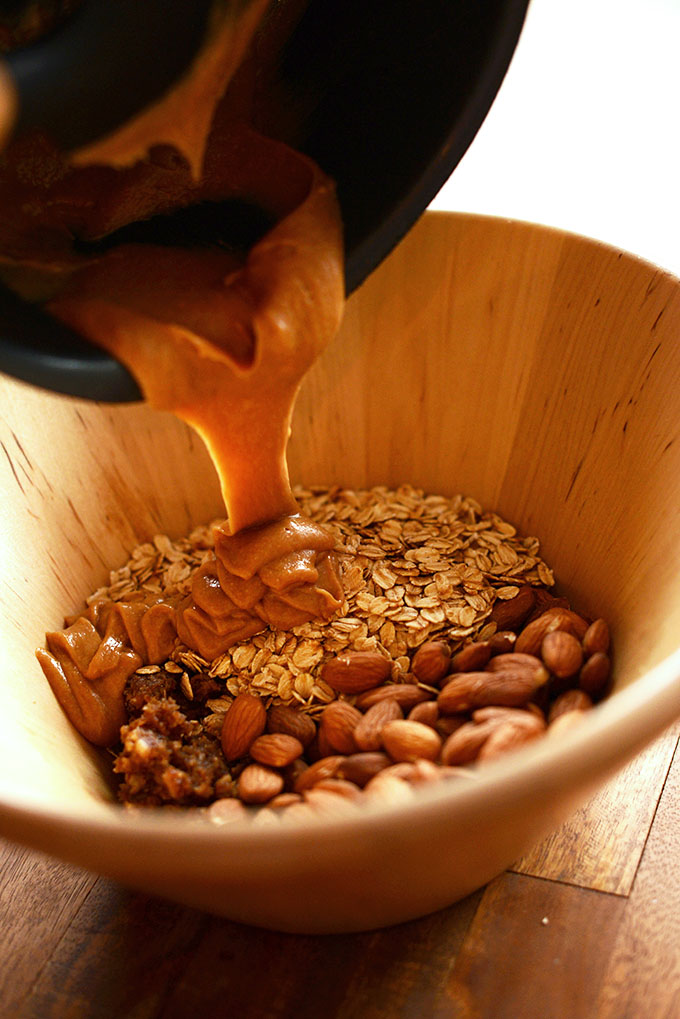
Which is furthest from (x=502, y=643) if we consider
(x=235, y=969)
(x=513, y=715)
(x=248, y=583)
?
(x=235, y=969)

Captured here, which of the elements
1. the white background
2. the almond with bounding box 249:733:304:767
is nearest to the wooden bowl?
the almond with bounding box 249:733:304:767

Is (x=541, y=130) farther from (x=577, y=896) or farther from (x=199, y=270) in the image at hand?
(x=577, y=896)

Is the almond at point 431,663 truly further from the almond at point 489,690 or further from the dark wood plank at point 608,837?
the dark wood plank at point 608,837

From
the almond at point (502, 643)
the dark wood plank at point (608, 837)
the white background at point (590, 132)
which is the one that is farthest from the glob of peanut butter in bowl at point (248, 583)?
the white background at point (590, 132)

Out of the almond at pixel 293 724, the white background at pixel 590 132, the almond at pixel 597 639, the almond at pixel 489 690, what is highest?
the white background at pixel 590 132

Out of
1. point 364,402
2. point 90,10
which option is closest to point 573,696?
point 364,402
